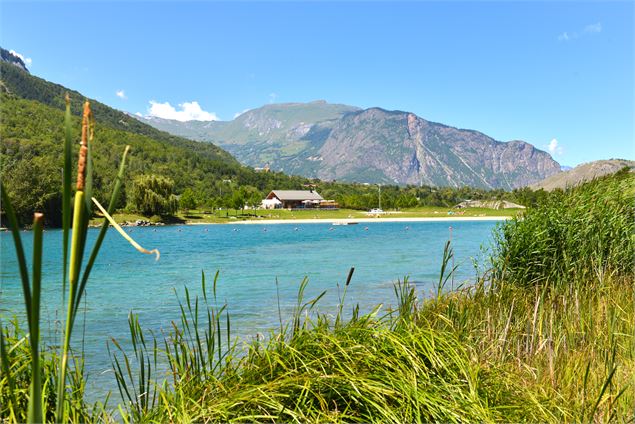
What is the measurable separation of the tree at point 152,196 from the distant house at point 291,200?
49.4 meters

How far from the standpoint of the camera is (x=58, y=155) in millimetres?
74062

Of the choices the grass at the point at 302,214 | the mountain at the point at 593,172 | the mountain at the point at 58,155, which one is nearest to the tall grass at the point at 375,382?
the mountain at the point at 593,172

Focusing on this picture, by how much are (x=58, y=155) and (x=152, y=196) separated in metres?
15.4

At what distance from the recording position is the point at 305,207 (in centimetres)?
13600

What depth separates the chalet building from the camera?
13412cm

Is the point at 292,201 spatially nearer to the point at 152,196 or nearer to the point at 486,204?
the point at 486,204

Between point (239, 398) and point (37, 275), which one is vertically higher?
point (37, 275)

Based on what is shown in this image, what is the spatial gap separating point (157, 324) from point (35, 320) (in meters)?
13.0

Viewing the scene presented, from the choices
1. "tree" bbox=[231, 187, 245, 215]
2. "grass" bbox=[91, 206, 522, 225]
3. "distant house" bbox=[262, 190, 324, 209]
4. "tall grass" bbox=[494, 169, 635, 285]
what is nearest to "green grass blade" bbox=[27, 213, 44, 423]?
"tall grass" bbox=[494, 169, 635, 285]

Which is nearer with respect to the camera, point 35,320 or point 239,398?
point 35,320

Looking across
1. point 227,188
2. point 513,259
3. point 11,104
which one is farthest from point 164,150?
point 513,259

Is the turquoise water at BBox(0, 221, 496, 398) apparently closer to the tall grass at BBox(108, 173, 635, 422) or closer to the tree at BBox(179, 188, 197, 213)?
the tall grass at BBox(108, 173, 635, 422)

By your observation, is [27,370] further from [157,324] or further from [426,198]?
[426,198]

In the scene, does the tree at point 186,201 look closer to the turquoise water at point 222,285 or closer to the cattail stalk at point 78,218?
the turquoise water at point 222,285
